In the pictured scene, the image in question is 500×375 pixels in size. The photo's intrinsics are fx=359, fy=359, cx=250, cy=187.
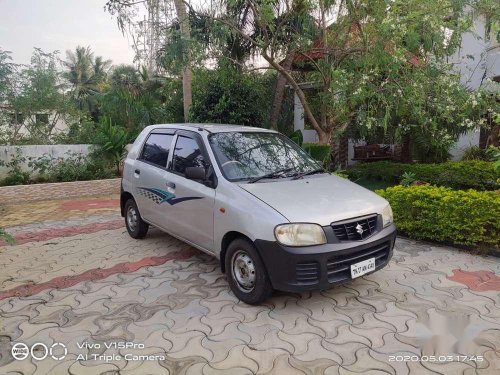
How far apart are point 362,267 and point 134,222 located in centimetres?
362

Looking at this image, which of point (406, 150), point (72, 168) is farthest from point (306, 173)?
point (406, 150)

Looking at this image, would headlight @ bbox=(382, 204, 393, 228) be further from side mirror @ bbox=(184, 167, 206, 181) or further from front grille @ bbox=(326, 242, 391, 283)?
side mirror @ bbox=(184, 167, 206, 181)

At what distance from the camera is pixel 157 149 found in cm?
484

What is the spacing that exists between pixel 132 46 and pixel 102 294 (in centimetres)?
506

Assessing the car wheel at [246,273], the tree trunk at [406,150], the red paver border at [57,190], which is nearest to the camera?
the car wheel at [246,273]

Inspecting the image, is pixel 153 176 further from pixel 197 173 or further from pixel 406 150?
Result: pixel 406 150

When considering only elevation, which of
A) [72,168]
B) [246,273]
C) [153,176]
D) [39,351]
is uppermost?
[153,176]

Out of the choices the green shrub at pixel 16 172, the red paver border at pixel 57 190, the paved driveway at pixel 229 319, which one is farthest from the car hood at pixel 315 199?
the green shrub at pixel 16 172

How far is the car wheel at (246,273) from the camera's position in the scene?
3.22 metres

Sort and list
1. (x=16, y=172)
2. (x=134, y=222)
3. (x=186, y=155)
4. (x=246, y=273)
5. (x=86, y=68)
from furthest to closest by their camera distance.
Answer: (x=86, y=68)
(x=16, y=172)
(x=134, y=222)
(x=186, y=155)
(x=246, y=273)

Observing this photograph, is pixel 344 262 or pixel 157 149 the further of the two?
pixel 157 149

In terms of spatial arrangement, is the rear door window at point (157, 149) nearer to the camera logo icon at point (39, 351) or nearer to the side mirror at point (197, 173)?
the side mirror at point (197, 173)

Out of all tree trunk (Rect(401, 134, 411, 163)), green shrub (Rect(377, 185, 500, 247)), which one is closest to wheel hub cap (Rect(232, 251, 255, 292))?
green shrub (Rect(377, 185, 500, 247))

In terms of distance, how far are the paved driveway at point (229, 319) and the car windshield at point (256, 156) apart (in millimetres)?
1271
